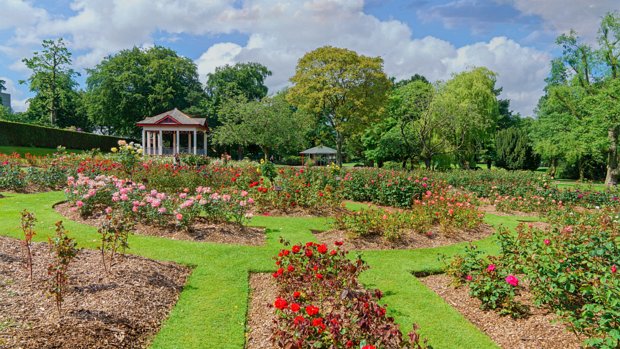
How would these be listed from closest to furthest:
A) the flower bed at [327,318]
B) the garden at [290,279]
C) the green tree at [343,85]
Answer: the flower bed at [327,318]
the garden at [290,279]
the green tree at [343,85]

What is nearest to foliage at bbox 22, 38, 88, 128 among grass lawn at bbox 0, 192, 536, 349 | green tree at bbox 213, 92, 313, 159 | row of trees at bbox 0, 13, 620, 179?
row of trees at bbox 0, 13, 620, 179

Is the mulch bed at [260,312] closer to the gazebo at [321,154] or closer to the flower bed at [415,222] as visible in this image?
the flower bed at [415,222]

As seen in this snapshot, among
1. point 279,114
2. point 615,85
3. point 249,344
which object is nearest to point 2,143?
point 279,114

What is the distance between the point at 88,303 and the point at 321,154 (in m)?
40.2

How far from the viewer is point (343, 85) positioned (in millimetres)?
27859

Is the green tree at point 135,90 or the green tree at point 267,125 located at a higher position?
the green tree at point 135,90

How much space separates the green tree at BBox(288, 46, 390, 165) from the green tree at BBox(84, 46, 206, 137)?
63.2ft

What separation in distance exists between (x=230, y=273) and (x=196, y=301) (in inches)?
35.5

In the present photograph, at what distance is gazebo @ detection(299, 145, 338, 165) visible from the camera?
39.4 metres

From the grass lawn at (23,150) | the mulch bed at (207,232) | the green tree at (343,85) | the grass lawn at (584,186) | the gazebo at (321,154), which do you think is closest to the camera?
the mulch bed at (207,232)

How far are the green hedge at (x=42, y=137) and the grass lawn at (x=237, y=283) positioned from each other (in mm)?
21690

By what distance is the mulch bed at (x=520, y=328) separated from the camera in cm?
365

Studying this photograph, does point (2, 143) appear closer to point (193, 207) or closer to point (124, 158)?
point (124, 158)

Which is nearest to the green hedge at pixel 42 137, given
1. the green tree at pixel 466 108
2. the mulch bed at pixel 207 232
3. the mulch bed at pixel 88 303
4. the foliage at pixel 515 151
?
the mulch bed at pixel 207 232
